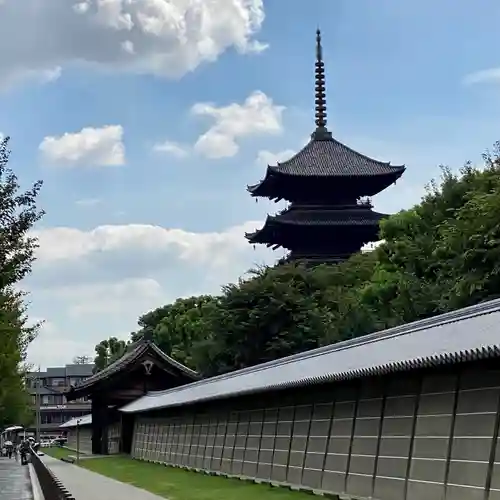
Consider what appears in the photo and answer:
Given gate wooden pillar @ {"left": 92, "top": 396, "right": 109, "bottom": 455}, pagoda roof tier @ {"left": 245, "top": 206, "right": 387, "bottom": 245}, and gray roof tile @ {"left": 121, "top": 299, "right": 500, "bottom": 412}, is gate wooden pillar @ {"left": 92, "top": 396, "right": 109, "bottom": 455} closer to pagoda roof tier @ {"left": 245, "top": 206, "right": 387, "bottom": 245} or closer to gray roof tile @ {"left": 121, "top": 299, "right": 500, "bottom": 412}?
pagoda roof tier @ {"left": 245, "top": 206, "right": 387, "bottom": 245}

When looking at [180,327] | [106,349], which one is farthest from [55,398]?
[180,327]

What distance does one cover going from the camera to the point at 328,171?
74.3 m

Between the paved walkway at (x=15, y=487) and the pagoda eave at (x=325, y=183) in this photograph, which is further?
the pagoda eave at (x=325, y=183)

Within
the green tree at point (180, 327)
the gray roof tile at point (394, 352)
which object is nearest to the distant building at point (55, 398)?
the green tree at point (180, 327)

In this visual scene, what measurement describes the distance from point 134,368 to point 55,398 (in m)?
121

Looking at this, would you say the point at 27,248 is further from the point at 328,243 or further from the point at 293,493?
the point at 328,243

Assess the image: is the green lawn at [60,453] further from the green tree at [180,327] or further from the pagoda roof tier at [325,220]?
the pagoda roof tier at [325,220]

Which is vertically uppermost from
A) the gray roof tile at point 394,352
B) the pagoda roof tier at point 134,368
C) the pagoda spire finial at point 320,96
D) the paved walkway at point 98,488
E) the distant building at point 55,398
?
the pagoda spire finial at point 320,96

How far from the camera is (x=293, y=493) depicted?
78.2ft

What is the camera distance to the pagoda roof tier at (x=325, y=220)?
72.4 m

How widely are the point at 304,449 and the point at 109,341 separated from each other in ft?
393

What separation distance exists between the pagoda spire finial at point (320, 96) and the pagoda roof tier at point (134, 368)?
29830mm

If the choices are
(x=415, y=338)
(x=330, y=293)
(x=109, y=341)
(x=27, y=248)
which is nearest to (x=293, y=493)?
(x=415, y=338)

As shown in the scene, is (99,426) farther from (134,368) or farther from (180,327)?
(180,327)
